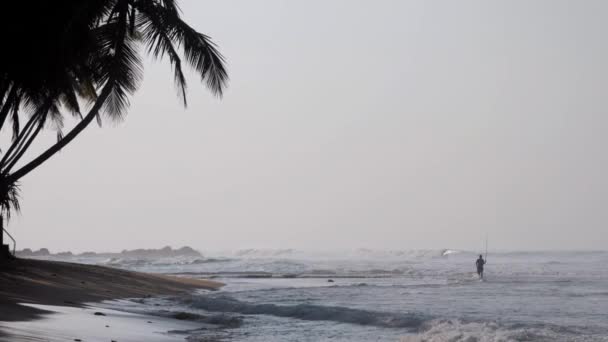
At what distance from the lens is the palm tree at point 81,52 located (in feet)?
47.6

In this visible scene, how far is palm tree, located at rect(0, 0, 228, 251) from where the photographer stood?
14500 millimetres

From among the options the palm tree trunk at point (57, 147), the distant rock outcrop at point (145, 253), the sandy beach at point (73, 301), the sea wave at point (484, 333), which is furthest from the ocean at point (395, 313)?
the distant rock outcrop at point (145, 253)

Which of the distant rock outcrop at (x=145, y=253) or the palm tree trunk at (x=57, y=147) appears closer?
the palm tree trunk at (x=57, y=147)

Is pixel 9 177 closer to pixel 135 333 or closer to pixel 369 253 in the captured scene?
pixel 135 333

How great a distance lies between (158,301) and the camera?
21.1 meters

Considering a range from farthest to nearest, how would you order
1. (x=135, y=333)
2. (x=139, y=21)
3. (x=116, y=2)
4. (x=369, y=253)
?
(x=369, y=253) < (x=139, y=21) < (x=116, y=2) < (x=135, y=333)

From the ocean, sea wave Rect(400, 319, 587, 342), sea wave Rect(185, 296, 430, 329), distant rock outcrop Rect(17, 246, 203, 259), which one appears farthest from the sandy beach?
distant rock outcrop Rect(17, 246, 203, 259)

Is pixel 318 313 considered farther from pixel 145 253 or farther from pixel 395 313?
pixel 145 253

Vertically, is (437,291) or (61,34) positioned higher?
(61,34)

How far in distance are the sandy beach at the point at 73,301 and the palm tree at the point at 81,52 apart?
Result: 231 centimetres

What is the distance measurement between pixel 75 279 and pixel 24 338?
12.7 metres

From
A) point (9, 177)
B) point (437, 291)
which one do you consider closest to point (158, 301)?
point (9, 177)

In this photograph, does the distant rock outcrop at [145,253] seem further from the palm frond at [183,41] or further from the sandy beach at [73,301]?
the palm frond at [183,41]

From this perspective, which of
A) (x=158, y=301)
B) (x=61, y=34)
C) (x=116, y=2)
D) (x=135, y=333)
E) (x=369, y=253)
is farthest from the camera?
(x=369, y=253)
